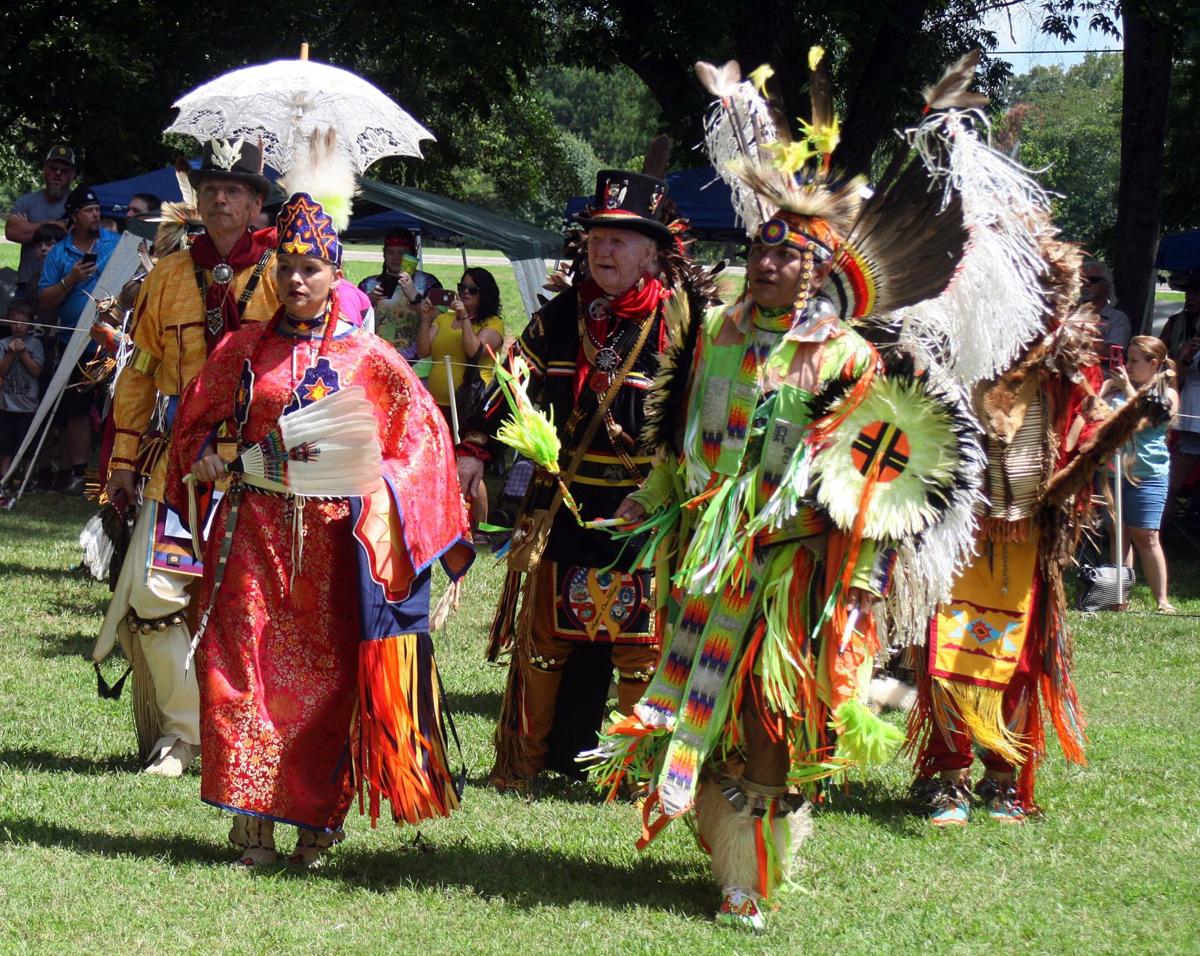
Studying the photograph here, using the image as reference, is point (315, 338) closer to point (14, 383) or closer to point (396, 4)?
point (14, 383)

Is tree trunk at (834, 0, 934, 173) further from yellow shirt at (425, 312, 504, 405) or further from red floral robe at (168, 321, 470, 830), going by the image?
red floral robe at (168, 321, 470, 830)

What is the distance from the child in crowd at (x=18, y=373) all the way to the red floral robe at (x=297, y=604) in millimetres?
7505

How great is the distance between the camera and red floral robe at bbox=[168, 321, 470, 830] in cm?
414

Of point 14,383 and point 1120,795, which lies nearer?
point 1120,795

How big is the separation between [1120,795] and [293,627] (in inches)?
114

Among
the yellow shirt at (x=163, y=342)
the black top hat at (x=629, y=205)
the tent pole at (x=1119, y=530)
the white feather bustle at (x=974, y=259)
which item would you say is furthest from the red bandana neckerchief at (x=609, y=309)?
the tent pole at (x=1119, y=530)

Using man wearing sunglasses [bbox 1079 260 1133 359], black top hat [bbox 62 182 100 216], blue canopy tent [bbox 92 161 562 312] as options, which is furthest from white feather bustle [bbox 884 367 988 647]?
black top hat [bbox 62 182 100 216]

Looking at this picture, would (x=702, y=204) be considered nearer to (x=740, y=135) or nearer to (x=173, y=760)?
(x=173, y=760)

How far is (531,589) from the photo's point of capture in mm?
5258

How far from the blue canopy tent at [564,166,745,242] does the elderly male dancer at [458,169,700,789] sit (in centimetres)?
740

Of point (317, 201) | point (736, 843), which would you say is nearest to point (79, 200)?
point (317, 201)

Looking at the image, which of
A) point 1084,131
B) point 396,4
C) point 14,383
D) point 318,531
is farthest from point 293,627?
point 1084,131

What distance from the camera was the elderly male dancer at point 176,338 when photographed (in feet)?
16.2

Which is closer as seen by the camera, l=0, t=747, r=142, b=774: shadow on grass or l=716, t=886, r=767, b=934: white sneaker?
l=716, t=886, r=767, b=934: white sneaker
